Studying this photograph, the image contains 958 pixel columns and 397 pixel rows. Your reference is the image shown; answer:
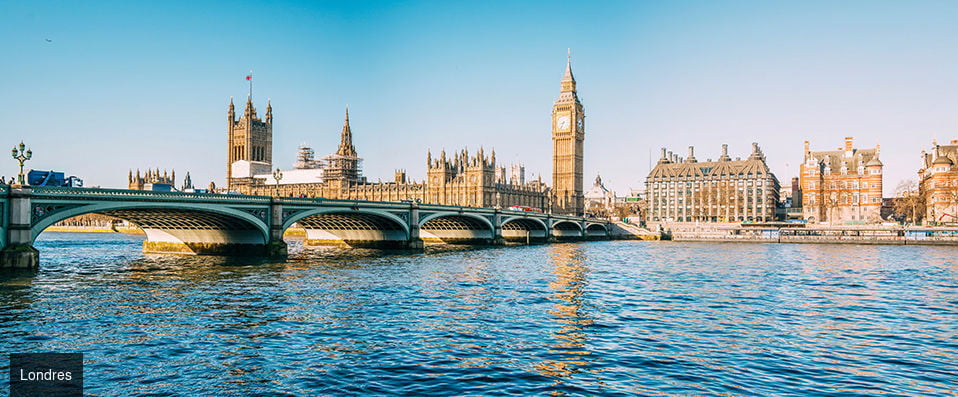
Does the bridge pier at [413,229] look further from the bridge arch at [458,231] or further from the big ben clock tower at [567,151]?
the big ben clock tower at [567,151]

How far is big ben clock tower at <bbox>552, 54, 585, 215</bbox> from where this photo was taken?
181m

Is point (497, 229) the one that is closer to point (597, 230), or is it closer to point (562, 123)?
point (597, 230)

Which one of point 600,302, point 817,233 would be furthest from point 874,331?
point 817,233

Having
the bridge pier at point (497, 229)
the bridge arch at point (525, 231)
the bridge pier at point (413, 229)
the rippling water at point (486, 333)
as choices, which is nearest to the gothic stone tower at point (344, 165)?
the bridge arch at point (525, 231)

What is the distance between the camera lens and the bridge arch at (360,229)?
68500mm

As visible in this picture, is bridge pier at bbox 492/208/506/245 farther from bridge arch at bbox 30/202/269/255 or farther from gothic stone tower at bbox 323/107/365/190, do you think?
gothic stone tower at bbox 323/107/365/190

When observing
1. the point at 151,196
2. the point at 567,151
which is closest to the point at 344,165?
the point at 567,151

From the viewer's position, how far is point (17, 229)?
37906mm

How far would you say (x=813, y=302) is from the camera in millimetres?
30734

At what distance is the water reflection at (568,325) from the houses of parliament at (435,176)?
97.6 metres

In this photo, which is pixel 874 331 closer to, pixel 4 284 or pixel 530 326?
pixel 530 326

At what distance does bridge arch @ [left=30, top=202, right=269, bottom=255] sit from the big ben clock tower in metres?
125

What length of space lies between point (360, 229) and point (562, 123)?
116 metres

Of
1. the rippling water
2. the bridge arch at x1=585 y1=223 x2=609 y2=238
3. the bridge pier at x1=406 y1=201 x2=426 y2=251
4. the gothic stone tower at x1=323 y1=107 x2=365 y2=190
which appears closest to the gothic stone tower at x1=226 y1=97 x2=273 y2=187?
the gothic stone tower at x1=323 y1=107 x2=365 y2=190
